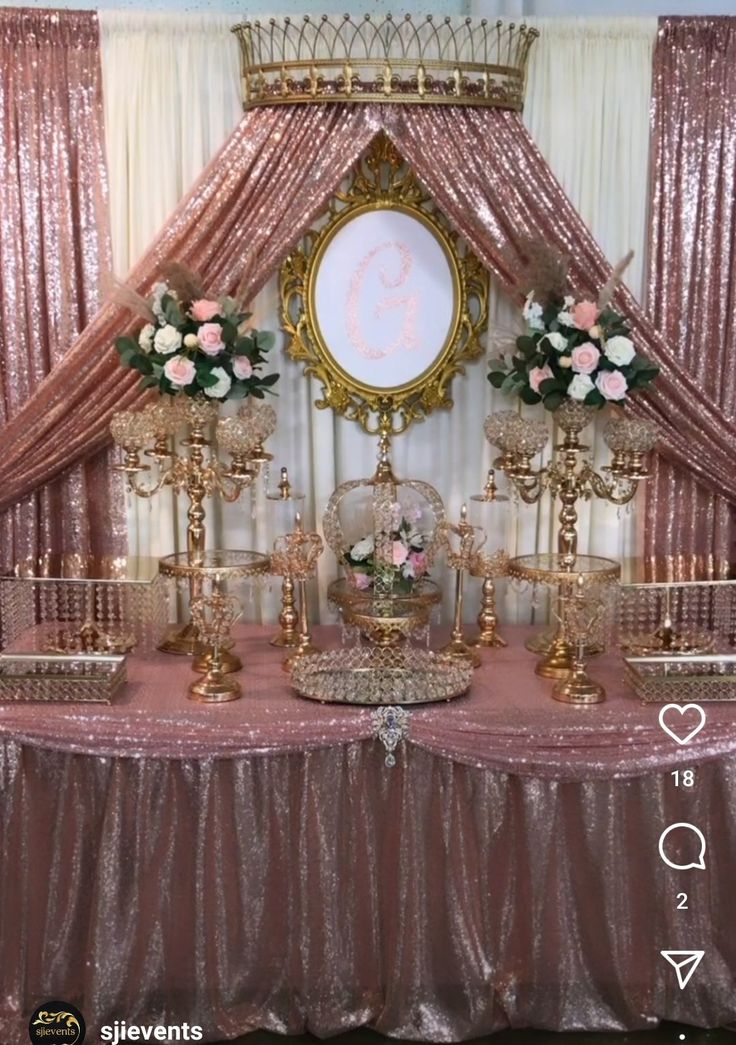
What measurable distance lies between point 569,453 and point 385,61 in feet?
3.41

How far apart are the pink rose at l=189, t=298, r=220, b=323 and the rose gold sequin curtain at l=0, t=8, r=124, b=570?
1.41 feet

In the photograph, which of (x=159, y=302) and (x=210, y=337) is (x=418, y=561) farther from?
(x=159, y=302)

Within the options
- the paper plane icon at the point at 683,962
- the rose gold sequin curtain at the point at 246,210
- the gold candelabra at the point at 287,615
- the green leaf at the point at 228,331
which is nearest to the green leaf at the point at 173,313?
the green leaf at the point at 228,331

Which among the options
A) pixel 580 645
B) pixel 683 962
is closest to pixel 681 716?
pixel 580 645

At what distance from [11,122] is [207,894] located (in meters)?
1.91

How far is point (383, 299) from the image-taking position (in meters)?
3.18

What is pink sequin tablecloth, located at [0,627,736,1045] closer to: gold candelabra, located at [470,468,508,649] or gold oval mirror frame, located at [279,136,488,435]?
gold candelabra, located at [470,468,508,649]

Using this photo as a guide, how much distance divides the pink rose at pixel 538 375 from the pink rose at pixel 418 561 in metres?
0.51

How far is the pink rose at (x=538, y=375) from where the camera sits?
282 centimetres

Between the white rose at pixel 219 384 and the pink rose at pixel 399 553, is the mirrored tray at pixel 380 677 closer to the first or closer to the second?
the pink rose at pixel 399 553

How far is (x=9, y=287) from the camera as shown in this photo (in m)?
3.08

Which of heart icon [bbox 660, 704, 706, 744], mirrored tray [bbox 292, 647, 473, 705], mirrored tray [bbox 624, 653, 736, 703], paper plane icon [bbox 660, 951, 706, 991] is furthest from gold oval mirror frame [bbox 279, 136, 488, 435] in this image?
paper plane icon [bbox 660, 951, 706, 991]

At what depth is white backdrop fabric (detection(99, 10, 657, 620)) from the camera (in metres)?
3.04

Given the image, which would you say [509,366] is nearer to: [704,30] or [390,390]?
[390,390]
